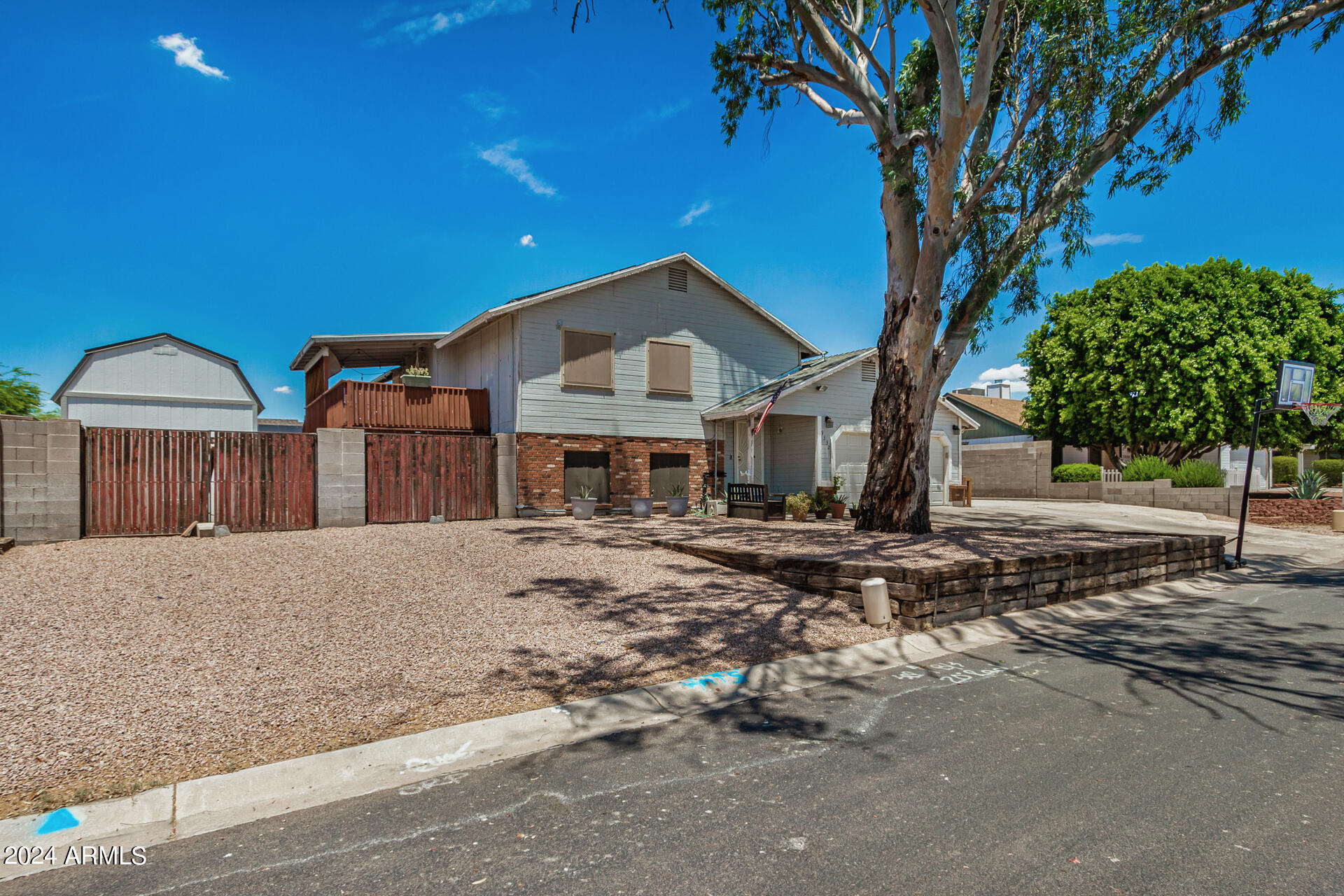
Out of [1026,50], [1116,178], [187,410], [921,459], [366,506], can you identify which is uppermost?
[1026,50]

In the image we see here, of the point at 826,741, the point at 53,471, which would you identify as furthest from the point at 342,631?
the point at 53,471

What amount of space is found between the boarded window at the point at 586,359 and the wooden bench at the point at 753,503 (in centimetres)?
428

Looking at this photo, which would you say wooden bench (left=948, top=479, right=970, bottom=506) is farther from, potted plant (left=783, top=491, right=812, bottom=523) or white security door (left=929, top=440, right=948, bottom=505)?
potted plant (left=783, top=491, right=812, bottom=523)

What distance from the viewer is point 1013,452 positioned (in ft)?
91.1

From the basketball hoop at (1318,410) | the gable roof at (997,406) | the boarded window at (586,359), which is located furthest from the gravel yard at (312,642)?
the gable roof at (997,406)

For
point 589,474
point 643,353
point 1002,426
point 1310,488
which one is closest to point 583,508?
point 589,474

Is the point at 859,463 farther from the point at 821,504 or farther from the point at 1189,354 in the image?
the point at 1189,354

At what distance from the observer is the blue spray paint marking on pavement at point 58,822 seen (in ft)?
10.5

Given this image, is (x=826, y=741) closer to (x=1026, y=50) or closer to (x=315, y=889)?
(x=315, y=889)

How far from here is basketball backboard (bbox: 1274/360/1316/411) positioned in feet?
39.2

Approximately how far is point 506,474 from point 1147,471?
66.1 ft

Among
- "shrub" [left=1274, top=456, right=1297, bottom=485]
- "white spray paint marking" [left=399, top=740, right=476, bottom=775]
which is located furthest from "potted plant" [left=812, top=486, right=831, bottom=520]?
"shrub" [left=1274, top=456, right=1297, bottom=485]

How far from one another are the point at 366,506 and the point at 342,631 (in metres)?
8.38

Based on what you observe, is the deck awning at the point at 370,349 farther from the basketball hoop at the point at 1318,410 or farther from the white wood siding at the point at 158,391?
the basketball hoop at the point at 1318,410
